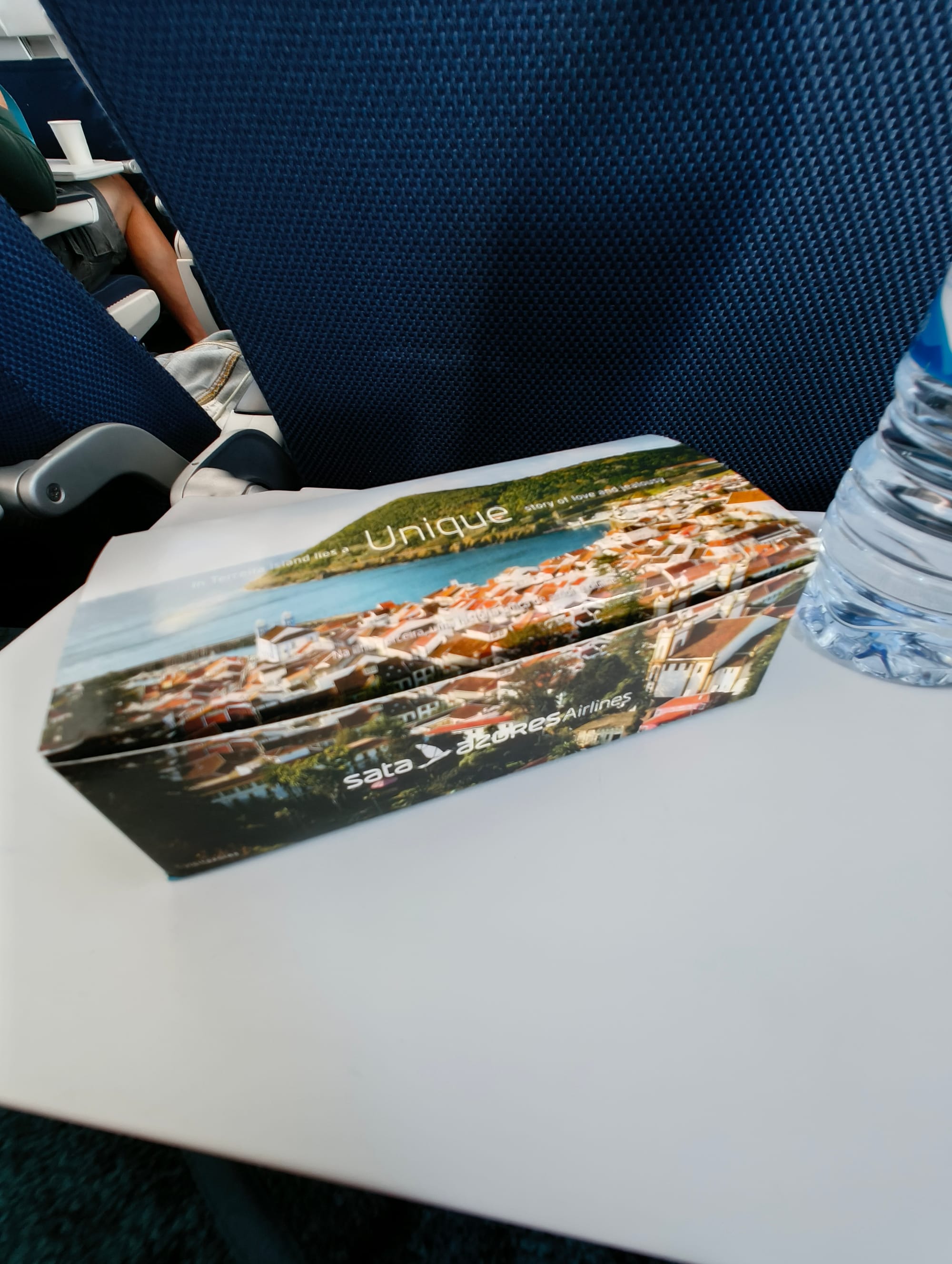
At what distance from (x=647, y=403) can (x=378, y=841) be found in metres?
0.46

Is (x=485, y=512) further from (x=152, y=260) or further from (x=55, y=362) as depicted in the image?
(x=152, y=260)

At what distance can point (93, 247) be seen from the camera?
1839mm

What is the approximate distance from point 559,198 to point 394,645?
1.16 feet

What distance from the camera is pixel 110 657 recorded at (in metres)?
0.32

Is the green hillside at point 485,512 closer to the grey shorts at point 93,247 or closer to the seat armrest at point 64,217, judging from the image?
the seat armrest at point 64,217

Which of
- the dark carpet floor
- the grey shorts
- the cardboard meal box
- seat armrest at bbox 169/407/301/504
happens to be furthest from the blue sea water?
the grey shorts

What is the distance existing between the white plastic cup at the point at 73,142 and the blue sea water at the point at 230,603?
248cm

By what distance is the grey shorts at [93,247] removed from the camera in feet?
5.67

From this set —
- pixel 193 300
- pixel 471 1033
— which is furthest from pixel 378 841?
pixel 193 300

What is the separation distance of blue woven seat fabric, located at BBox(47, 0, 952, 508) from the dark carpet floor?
880 mm

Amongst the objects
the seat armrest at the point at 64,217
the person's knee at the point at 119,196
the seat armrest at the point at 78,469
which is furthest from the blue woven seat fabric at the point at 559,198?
the person's knee at the point at 119,196

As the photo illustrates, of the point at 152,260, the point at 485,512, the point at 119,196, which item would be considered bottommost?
the point at 485,512

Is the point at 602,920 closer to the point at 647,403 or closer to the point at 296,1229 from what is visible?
the point at 647,403

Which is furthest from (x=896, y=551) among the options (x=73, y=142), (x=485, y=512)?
(x=73, y=142)
